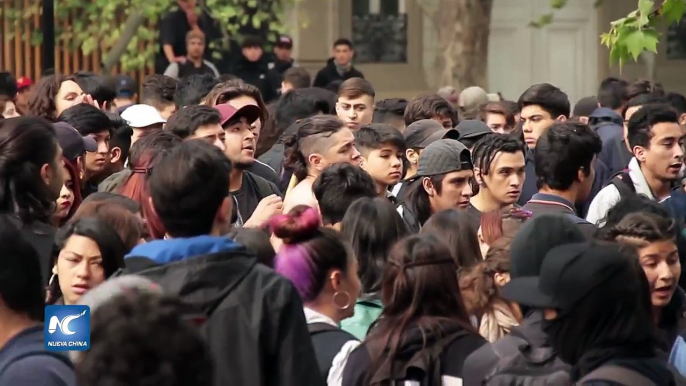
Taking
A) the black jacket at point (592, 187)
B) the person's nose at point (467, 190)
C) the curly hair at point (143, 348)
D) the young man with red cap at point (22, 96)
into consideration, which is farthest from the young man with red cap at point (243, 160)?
the young man with red cap at point (22, 96)

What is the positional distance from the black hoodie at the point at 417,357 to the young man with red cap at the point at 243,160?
2.69 metres

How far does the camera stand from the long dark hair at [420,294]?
188 inches

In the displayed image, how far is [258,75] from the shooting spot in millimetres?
15742

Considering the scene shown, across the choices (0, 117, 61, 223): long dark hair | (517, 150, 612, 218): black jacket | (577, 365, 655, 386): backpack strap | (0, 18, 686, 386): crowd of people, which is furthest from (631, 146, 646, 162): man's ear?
(577, 365, 655, 386): backpack strap

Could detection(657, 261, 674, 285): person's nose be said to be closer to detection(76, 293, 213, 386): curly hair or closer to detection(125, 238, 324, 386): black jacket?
detection(125, 238, 324, 386): black jacket

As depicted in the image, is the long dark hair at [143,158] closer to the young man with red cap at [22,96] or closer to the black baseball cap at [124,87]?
the black baseball cap at [124,87]

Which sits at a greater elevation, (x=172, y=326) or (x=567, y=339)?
(x=172, y=326)

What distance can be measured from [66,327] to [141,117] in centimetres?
496

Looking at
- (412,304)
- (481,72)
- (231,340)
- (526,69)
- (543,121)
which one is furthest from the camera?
(526,69)

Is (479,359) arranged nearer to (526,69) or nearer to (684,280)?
(684,280)

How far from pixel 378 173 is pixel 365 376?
3.83 metres

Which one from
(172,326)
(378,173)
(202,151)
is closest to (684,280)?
(378,173)

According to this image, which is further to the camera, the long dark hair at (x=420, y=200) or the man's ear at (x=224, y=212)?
the long dark hair at (x=420, y=200)

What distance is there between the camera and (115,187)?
7250mm
